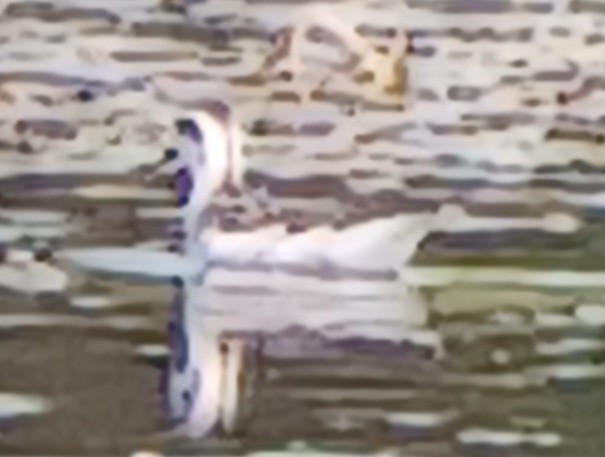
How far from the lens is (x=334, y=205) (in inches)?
33.6

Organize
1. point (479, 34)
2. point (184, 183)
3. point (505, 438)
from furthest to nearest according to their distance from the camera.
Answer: point (479, 34) < point (184, 183) < point (505, 438)

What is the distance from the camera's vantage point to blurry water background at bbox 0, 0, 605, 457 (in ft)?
2.45

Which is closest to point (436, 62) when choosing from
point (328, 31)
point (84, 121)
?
point (328, 31)

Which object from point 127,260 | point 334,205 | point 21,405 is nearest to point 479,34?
point 334,205

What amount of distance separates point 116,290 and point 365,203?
0.54ft

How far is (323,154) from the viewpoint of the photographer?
889 millimetres

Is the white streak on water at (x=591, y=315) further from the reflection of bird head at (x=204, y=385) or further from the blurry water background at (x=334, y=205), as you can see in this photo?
the reflection of bird head at (x=204, y=385)

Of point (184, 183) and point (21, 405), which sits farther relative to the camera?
point (184, 183)

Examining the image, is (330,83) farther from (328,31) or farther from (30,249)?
(30,249)

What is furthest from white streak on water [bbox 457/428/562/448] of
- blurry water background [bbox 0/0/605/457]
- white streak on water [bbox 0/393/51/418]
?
white streak on water [bbox 0/393/51/418]

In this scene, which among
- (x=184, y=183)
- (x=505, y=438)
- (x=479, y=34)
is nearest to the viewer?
(x=505, y=438)

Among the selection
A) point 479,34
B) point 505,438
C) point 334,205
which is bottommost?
point 505,438

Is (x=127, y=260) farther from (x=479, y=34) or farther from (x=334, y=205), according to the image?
(x=479, y=34)

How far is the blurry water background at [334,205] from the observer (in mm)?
748
